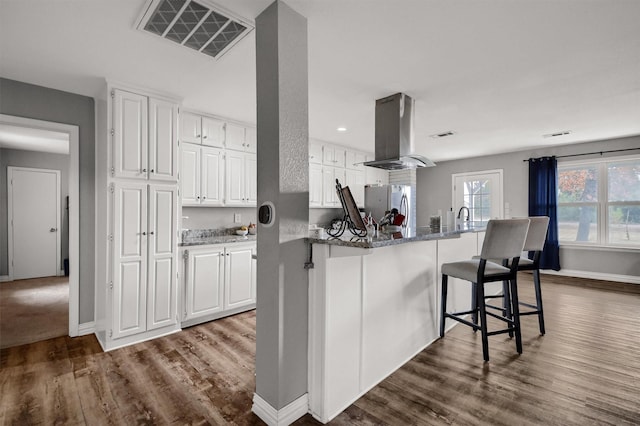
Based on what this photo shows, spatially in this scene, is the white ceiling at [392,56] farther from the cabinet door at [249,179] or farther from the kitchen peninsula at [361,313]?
the kitchen peninsula at [361,313]

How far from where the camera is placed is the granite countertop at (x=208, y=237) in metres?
3.33

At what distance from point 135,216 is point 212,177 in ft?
3.65

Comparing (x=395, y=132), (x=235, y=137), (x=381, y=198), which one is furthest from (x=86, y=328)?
(x=381, y=198)

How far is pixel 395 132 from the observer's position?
3.28 meters

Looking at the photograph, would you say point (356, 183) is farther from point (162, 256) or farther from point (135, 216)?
point (135, 216)

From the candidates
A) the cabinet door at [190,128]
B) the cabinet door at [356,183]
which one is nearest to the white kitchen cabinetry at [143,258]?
the cabinet door at [190,128]

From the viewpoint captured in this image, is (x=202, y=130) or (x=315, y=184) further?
(x=315, y=184)

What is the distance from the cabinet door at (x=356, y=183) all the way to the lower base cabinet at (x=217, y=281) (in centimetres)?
272

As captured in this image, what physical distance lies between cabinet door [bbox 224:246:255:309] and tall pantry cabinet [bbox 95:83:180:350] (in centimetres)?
59

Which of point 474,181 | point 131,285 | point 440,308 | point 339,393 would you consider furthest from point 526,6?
point 474,181

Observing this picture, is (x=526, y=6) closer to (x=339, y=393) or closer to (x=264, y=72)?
(x=264, y=72)

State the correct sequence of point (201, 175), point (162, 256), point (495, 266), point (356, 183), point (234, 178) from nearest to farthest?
point (495, 266), point (162, 256), point (201, 175), point (234, 178), point (356, 183)

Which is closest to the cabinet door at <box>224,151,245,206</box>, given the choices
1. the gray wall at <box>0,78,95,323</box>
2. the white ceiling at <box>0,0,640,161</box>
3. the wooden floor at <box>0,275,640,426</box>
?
the white ceiling at <box>0,0,640,161</box>

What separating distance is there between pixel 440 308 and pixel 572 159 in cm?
472
